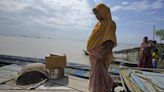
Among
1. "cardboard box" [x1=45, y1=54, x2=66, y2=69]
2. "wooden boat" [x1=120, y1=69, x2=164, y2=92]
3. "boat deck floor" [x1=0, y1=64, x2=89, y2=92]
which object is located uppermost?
"cardboard box" [x1=45, y1=54, x2=66, y2=69]

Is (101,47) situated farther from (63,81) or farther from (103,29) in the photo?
(63,81)

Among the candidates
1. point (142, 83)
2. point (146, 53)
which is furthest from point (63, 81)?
point (146, 53)

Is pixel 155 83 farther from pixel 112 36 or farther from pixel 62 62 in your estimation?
pixel 62 62

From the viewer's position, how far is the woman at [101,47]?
3.54 metres

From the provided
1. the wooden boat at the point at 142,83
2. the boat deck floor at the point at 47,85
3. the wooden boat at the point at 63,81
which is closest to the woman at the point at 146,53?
the wooden boat at the point at 63,81

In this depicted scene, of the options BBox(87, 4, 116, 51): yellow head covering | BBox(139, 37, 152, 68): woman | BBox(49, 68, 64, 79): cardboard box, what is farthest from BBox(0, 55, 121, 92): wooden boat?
BBox(87, 4, 116, 51): yellow head covering

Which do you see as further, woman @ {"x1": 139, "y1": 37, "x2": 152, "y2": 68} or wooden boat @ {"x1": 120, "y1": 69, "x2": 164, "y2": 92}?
woman @ {"x1": 139, "y1": 37, "x2": 152, "y2": 68}

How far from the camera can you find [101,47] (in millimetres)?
3561

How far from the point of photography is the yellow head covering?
354 centimetres

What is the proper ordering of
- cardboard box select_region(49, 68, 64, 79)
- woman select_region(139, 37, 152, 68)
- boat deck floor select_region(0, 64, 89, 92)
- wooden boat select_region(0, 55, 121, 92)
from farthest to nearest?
woman select_region(139, 37, 152, 68) < cardboard box select_region(49, 68, 64, 79) < wooden boat select_region(0, 55, 121, 92) < boat deck floor select_region(0, 64, 89, 92)

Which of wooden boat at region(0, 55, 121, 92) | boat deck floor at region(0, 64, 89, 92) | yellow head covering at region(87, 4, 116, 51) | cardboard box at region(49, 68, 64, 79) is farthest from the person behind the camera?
cardboard box at region(49, 68, 64, 79)

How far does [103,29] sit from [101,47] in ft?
0.94

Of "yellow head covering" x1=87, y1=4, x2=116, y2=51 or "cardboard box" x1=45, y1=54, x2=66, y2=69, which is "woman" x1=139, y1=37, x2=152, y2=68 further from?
"yellow head covering" x1=87, y1=4, x2=116, y2=51

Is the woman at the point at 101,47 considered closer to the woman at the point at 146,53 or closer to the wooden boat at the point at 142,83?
the wooden boat at the point at 142,83
